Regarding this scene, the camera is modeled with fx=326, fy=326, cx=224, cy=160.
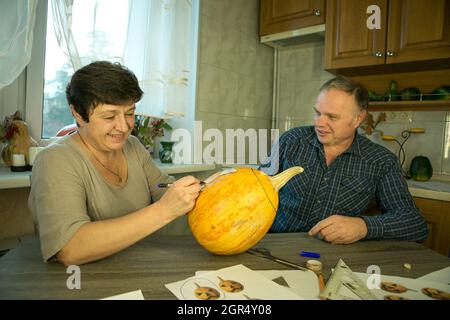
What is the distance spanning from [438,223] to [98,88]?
2055mm

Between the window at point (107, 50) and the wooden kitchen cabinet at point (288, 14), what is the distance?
0.87m

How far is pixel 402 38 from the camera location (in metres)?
2.21

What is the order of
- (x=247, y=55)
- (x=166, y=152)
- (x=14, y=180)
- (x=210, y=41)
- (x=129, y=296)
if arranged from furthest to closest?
(x=247, y=55) → (x=210, y=41) → (x=166, y=152) → (x=14, y=180) → (x=129, y=296)

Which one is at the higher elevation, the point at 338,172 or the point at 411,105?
the point at 411,105

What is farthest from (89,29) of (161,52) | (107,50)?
(161,52)

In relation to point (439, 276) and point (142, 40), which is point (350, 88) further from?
point (142, 40)

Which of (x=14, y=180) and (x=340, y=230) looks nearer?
(x=340, y=230)

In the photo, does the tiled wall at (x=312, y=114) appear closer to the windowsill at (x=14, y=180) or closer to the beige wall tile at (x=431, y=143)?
the beige wall tile at (x=431, y=143)

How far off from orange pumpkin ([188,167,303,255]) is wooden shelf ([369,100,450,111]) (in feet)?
6.29

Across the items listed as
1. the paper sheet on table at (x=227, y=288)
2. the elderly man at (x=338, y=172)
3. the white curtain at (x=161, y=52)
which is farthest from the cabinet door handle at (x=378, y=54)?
the paper sheet on table at (x=227, y=288)

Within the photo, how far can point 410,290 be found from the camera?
2.43 feet

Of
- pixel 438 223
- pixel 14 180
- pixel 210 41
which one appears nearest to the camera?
pixel 14 180

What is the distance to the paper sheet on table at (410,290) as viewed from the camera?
2.34ft

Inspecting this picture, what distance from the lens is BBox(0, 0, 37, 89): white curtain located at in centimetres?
149
